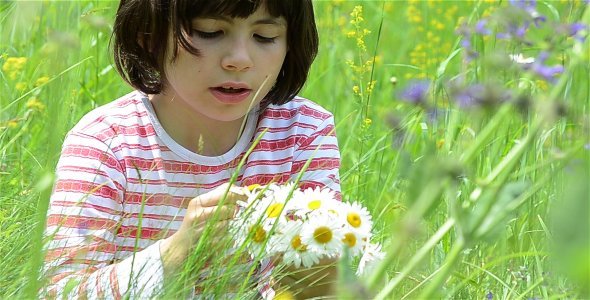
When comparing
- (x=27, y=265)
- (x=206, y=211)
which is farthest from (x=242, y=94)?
(x=27, y=265)

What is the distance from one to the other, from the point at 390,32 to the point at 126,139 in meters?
2.54

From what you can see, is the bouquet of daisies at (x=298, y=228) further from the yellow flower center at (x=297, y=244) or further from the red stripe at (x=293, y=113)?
the red stripe at (x=293, y=113)

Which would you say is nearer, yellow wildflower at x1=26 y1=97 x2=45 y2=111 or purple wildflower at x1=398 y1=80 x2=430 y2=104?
purple wildflower at x1=398 y1=80 x2=430 y2=104

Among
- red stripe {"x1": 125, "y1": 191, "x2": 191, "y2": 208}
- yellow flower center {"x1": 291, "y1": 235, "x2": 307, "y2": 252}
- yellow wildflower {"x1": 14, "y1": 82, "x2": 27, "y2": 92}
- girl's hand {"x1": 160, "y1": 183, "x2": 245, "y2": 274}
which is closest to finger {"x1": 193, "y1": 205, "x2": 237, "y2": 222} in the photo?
girl's hand {"x1": 160, "y1": 183, "x2": 245, "y2": 274}

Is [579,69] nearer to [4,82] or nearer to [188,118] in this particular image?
[188,118]

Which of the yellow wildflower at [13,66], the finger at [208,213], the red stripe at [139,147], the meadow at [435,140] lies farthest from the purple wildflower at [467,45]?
the yellow wildflower at [13,66]

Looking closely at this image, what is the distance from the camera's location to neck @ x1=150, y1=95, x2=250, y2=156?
6.88 feet


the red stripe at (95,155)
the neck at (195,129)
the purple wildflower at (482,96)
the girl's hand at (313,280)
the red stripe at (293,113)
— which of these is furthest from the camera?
the red stripe at (293,113)

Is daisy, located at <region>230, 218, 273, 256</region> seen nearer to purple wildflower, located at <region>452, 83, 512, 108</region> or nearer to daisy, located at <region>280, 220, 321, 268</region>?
daisy, located at <region>280, 220, 321, 268</region>

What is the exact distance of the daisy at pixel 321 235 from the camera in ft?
4.99

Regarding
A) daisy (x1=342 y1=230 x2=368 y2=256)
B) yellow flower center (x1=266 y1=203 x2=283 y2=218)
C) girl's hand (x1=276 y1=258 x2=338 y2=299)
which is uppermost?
yellow flower center (x1=266 y1=203 x2=283 y2=218)

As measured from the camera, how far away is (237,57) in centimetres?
186

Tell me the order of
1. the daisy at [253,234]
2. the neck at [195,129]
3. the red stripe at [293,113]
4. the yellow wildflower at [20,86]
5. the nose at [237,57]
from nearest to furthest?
the daisy at [253,234]
the nose at [237,57]
the neck at [195,129]
the red stripe at [293,113]
the yellow wildflower at [20,86]

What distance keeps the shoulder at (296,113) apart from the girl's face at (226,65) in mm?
213
